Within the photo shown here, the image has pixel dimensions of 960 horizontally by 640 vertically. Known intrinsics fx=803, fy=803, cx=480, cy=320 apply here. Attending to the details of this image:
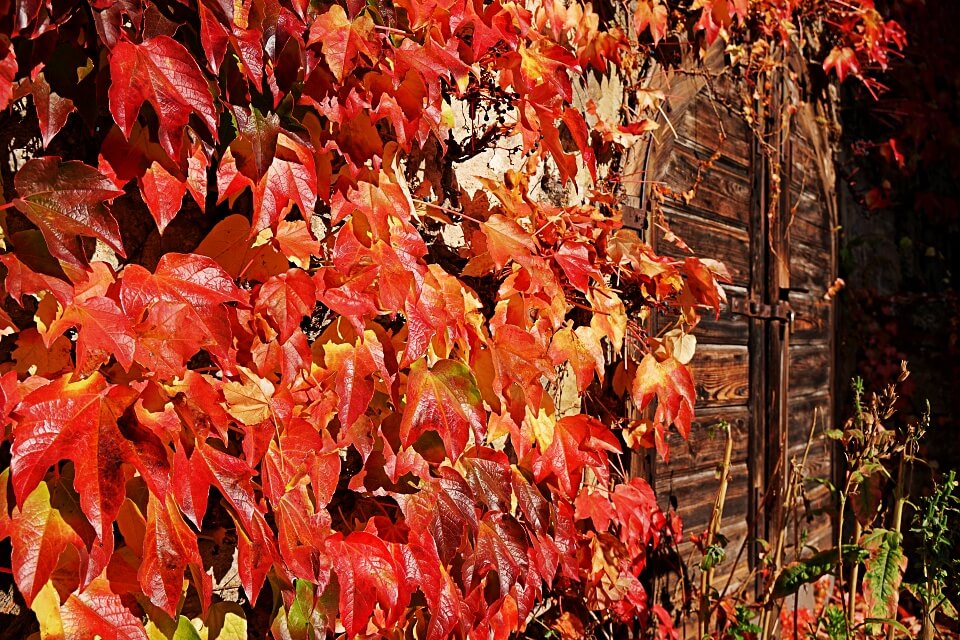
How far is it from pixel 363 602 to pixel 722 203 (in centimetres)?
232

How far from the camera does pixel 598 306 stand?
209 centimetres

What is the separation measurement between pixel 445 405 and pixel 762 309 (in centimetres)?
232

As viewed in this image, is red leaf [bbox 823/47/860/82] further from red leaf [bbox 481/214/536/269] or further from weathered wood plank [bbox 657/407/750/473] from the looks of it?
red leaf [bbox 481/214/536/269]

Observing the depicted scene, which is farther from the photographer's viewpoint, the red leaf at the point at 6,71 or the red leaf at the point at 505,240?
the red leaf at the point at 505,240

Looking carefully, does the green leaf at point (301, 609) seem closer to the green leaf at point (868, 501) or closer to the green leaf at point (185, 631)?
the green leaf at point (185, 631)

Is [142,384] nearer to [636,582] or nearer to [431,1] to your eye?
[431,1]

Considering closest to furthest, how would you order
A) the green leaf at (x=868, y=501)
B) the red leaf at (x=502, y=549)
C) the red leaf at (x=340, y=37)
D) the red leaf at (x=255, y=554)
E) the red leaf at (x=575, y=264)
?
the red leaf at (x=255, y=554) < the red leaf at (x=340, y=37) < the red leaf at (x=502, y=549) < the red leaf at (x=575, y=264) < the green leaf at (x=868, y=501)

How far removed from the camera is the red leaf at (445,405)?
1402 mm

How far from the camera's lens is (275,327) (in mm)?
1413

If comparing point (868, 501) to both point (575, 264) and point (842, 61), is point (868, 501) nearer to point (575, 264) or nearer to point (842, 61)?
point (575, 264)

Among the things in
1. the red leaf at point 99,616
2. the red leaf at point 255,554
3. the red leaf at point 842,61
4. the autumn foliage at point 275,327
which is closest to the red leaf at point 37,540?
the autumn foliage at point 275,327

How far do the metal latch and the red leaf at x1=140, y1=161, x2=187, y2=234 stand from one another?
241 cm

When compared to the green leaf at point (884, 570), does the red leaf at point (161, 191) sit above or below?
above

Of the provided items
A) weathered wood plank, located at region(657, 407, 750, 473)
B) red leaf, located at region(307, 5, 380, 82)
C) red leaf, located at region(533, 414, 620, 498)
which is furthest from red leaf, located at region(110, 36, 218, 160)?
weathered wood plank, located at region(657, 407, 750, 473)
